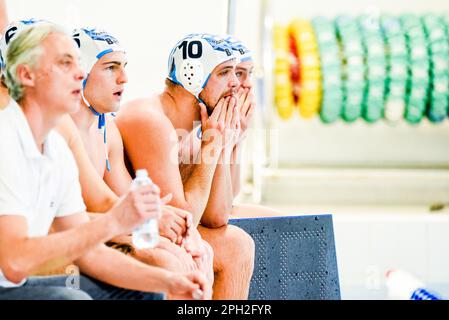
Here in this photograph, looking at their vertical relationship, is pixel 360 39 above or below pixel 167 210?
above

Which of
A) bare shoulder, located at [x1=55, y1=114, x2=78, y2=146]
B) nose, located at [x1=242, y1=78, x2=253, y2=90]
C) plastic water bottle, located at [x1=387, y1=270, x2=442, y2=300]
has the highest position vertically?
nose, located at [x1=242, y1=78, x2=253, y2=90]

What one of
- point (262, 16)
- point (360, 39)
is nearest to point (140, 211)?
point (262, 16)

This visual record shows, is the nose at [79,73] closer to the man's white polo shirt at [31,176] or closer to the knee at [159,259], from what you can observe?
the man's white polo shirt at [31,176]

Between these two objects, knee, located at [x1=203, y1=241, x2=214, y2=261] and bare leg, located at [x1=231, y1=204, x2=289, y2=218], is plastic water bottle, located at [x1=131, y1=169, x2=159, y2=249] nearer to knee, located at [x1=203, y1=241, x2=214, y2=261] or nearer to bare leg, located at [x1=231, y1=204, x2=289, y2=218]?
knee, located at [x1=203, y1=241, x2=214, y2=261]

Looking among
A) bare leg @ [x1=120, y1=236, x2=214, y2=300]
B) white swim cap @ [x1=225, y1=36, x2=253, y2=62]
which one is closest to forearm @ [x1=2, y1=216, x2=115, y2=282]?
bare leg @ [x1=120, y1=236, x2=214, y2=300]

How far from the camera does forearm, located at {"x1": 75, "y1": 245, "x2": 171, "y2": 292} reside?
1.44m

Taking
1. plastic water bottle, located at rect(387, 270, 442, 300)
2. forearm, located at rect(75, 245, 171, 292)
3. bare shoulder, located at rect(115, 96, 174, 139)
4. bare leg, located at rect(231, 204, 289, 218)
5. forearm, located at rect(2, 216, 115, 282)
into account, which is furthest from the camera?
plastic water bottle, located at rect(387, 270, 442, 300)

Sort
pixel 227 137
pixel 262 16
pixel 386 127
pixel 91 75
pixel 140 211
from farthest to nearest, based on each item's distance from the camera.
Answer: pixel 386 127 < pixel 262 16 < pixel 227 137 < pixel 91 75 < pixel 140 211

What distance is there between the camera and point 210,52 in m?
1.61

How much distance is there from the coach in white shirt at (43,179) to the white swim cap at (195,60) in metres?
0.26

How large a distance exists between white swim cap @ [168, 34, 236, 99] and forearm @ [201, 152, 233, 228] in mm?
160

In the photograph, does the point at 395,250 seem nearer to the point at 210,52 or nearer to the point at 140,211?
the point at 210,52

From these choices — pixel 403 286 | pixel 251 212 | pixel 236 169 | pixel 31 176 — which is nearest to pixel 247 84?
pixel 236 169

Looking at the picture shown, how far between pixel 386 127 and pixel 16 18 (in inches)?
85.1
